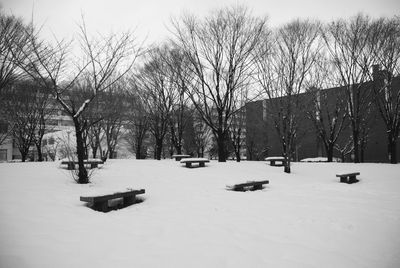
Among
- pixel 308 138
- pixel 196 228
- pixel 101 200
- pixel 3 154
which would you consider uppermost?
pixel 308 138

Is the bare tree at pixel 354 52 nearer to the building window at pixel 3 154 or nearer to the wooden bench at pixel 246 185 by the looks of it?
the wooden bench at pixel 246 185

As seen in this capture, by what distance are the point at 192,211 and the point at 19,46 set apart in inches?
337

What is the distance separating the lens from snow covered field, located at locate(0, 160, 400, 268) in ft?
12.1

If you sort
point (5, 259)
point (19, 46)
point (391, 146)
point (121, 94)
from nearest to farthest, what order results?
point (5, 259) < point (19, 46) < point (391, 146) < point (121, 94)

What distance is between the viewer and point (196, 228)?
16.6ft

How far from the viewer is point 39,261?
3311 millimetres

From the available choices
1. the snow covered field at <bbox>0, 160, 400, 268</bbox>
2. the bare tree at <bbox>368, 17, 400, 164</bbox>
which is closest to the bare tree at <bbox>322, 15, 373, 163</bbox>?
the bare tree at <bbox>368, 17, 400, 164</bbox>

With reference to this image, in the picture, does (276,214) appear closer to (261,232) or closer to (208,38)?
(261,232)

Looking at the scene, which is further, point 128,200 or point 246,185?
point 246,185

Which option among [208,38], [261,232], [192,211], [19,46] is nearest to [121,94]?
[208,38]

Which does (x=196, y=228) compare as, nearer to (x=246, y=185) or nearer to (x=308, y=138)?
(x=246, y=185)

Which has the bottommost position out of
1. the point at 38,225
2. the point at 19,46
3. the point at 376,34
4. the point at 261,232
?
the point at 261,232

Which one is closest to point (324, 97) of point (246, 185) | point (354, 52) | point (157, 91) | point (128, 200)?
point (354, 52)

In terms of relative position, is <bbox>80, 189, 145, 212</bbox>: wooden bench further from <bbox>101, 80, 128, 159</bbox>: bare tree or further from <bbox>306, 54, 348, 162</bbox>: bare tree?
<bbox>306, 54, 348, 162</bbox>: bare tree
